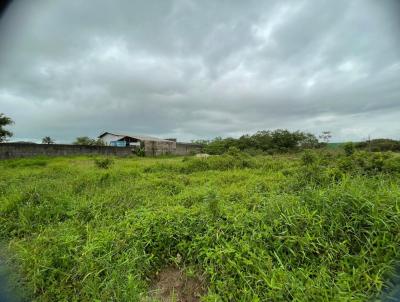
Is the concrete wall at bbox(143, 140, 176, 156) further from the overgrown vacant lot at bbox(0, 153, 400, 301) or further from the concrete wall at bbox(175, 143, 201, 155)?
the overgrown vacant lot at bbox(0, 153, 400, 301)

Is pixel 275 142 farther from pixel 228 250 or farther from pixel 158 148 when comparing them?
pixel 228 250

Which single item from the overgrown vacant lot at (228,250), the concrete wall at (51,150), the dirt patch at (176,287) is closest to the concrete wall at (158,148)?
the concrete wall at (51,150)

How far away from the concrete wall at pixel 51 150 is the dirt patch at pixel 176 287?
14375 mm

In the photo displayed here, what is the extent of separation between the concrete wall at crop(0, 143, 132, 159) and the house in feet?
6.80

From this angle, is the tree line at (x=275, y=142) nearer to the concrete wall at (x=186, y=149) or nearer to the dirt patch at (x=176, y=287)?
the concrete wall at (x=186, y=149)

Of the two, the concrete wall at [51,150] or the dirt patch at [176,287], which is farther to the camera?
the concrete wall at [51,150]

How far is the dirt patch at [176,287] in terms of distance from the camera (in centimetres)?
225

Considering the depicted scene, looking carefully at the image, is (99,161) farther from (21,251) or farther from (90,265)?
(90,265)

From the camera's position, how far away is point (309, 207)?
2.99 m

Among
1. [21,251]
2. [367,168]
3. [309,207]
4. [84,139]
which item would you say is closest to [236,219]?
[309,207]

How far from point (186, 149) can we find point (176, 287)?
26.1 m

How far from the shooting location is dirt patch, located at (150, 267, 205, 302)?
2.25m

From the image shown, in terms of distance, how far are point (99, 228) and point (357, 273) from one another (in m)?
2.90

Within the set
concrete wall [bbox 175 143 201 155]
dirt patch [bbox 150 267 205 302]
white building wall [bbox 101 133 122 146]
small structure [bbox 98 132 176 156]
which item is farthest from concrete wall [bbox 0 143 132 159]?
dirt patch [bbox 150 267 205 302]
